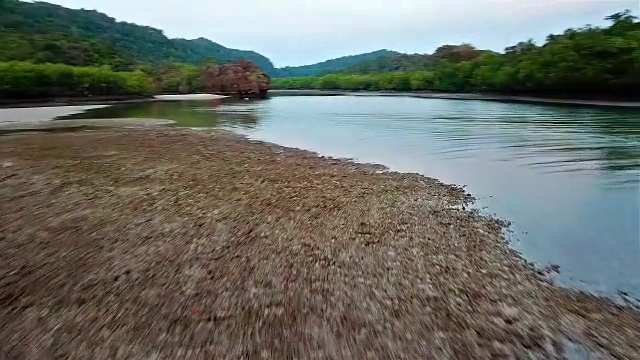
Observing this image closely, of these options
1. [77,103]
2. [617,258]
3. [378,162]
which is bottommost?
[77,103]

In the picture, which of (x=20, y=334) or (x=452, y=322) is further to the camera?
(x=452, y=322)

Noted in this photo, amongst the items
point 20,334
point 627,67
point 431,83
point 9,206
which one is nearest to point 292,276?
point 20,334

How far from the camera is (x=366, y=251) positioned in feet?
20.4

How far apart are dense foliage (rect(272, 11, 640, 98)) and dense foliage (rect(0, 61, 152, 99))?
48224 millimetres

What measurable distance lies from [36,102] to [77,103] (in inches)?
166

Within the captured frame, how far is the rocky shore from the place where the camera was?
3.87 m

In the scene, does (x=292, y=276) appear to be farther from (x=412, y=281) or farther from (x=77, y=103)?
(x=77, y=103)

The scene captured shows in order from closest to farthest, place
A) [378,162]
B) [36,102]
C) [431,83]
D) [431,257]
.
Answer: [431,257], [378,162], [36,102], [431,83]

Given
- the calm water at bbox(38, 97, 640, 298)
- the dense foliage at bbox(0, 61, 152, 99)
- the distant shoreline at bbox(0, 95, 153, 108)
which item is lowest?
the distant shoreline at bbox(0, 95, 153, 108)

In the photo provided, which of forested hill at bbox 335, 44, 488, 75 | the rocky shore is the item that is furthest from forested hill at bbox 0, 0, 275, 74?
the rocky shore

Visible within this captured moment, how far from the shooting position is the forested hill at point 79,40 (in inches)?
2442

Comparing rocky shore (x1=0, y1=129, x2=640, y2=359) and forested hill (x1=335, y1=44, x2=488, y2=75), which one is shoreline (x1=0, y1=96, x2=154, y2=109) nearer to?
rocky shore (x1=0, y1=129, x2=640, y2=359)

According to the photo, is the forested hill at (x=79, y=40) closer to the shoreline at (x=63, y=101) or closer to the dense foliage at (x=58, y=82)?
the dense foliage at (x=58, y=82)

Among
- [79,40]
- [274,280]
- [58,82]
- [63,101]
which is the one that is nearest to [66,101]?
[63,101]
